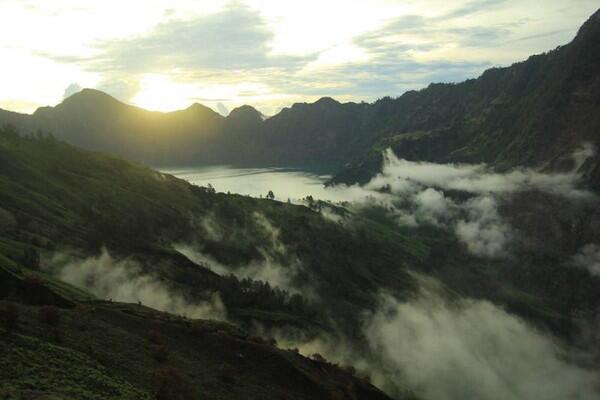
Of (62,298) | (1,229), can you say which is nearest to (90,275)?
(1,229)

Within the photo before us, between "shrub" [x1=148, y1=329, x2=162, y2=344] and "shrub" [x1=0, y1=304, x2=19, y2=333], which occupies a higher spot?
"shrub" [x1=0, y1=304, x2=19, y2=333]

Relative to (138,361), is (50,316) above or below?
above

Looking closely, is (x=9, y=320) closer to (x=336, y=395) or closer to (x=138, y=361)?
(x=138, y=361)

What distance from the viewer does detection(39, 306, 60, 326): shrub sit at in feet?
220

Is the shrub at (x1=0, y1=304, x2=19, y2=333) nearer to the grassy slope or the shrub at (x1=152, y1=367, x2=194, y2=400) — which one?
the grassy slope

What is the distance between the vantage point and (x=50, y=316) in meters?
67.8

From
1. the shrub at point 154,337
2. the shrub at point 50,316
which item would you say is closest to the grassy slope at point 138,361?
the shrub at point 154,337

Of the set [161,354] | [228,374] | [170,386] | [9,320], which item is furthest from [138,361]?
[9,320]

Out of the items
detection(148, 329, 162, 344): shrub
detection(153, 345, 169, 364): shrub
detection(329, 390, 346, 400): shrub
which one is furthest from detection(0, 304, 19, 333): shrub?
detection(329, 390, 346, 400): shrub

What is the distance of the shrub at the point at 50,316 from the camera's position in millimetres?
67188

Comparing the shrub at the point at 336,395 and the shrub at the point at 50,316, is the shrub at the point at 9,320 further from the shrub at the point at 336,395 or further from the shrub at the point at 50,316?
the shrub at the point at 336,395

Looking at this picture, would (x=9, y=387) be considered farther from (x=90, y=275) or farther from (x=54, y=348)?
(x=90, y=275)

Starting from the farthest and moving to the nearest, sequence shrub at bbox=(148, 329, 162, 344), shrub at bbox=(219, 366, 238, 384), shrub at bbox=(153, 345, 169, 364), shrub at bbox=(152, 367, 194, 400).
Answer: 1. shrub at bbox=(148, 329, 162, 344)
2. shrub at bbox=(219, 366, 238, 384)
3. shrub at bbox=(153, 345, 169, 364)
4. shrub at bbox=(152, 367, 194, 400)

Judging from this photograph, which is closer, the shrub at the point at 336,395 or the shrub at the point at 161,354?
the shrub at the point at 161,354
